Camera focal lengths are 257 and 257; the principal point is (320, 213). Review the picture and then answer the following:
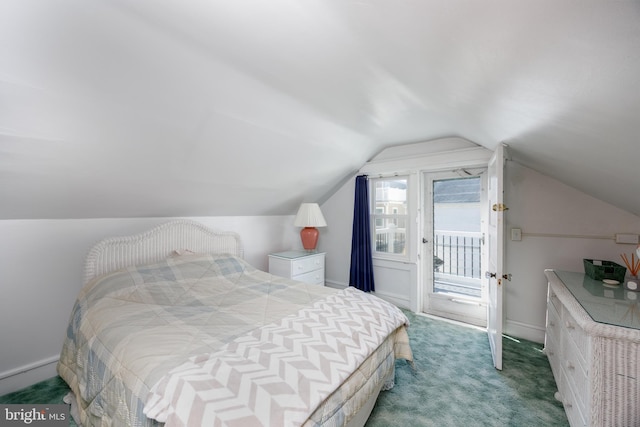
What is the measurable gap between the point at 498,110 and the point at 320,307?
1637mm

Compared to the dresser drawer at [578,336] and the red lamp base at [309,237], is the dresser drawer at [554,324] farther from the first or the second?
the red lamp base at [309,237]

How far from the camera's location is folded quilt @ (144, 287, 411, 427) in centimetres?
88

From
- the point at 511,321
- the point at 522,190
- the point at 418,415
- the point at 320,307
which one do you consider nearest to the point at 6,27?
the point at 320,307

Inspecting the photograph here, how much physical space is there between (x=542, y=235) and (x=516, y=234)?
0.67ft

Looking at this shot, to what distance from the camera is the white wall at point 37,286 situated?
73.0 inches

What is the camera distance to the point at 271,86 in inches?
66.6

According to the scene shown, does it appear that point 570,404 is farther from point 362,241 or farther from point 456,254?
point 362,241

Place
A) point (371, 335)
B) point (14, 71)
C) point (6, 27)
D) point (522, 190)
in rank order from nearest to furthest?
point (6, 27), point (14, 71), point (371, 335), point (522, 190)

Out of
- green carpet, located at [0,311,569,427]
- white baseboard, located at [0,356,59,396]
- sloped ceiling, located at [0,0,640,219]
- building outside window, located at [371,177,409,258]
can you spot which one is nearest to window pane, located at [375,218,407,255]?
building outside window, located at [371,177,409,258]

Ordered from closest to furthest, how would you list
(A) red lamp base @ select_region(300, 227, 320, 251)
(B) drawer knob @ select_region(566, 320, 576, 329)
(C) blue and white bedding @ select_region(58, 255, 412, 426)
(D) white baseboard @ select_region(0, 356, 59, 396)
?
(C) blue and white bedding @ select_region(58, 255, 412, 426)
(B) drawer knob @ select_region(566, 320, 576, 329)
(D) white baseboard @ select_region(0, 356, 59, 396)
(A) red lamp base @ select_region(300, 227, 320, 251)

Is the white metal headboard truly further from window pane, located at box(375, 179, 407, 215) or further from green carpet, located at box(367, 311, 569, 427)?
green carpet, located at box(367, 311, 569, 427)

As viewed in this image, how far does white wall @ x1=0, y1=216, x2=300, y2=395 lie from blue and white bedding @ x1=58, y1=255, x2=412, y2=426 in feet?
1.41

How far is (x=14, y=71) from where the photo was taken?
1110 millimetres

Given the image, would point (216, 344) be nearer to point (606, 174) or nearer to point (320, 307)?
point (320, 307)
